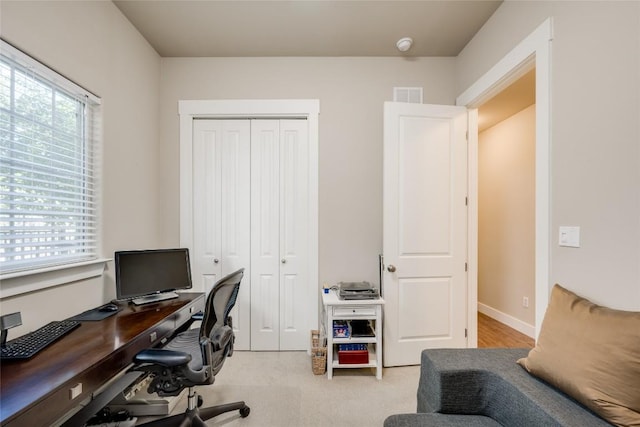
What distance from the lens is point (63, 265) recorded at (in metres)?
1.58

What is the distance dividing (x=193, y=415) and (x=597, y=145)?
254 centimetres

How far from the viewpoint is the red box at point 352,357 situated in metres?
2.18

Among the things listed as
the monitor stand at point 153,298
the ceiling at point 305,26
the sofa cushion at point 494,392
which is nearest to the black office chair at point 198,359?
the monitor stand at point 153,298

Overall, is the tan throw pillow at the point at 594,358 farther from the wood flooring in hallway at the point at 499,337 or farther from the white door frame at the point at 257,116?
the wood flooring in hallway at the point at 499,337

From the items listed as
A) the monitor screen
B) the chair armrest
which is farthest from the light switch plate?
the monitor screen

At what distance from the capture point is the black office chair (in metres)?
1.34

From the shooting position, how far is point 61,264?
160cm

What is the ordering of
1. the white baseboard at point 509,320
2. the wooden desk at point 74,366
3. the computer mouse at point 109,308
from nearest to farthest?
the wooden desk at point 74,366 → the computer mouse at point 109,308 → the white baseboard at point 509,320

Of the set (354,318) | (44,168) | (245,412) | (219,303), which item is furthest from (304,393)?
(44,168)

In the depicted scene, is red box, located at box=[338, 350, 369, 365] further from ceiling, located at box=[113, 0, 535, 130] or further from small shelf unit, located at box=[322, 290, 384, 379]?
ceiling, located at box=[113, 0, 535, 130]

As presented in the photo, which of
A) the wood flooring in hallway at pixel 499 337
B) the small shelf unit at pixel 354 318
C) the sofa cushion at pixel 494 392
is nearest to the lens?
the sofa cushion at pixel 494 392

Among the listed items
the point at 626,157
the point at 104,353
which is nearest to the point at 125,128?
the point at 104,353

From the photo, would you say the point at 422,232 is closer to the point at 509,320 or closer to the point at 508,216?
the point at 508,216

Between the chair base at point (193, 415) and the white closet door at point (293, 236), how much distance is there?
3.00ft
